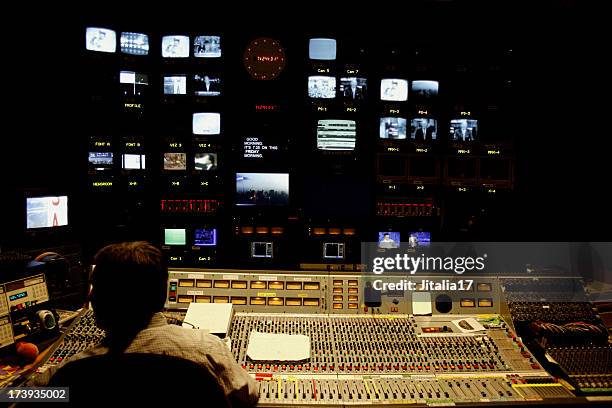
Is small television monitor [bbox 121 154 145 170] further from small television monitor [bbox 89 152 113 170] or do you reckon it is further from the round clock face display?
the round clock face display

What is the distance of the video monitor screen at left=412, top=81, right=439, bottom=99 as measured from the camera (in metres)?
4.02

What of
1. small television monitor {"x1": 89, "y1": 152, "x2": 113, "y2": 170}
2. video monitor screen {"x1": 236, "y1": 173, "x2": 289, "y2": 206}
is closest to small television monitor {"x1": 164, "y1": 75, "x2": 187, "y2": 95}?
small television monitor {"x1": 89, "y1": 152, "x2": 113, "y2": 170}

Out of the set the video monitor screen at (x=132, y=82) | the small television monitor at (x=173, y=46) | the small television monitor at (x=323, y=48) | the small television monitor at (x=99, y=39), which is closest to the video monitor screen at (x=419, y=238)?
the small television monitor at (x=323, y=48)

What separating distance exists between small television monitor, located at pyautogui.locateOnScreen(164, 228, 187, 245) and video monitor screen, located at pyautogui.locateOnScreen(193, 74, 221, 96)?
3.76ft

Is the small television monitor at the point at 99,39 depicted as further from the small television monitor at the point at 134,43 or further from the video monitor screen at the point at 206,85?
the video monitor screen at the point at 206,85

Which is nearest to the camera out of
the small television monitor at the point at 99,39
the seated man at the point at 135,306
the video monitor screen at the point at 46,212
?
the seated man at the point at 135,306

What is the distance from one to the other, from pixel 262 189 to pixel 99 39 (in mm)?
1758

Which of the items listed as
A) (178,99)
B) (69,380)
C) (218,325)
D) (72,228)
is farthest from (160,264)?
(178,99)

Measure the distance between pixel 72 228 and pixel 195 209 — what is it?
3.06ft

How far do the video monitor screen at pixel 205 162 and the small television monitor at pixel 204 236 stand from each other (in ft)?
1.67

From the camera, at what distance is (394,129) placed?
3996mm

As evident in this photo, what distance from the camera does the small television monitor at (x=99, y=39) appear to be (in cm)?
379

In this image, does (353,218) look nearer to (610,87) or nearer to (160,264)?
(610,87)

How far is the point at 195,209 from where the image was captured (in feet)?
13.1
